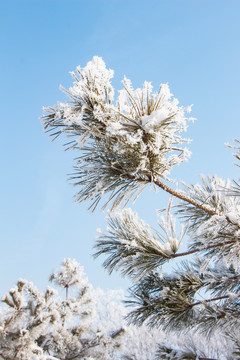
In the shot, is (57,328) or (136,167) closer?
(136,167)

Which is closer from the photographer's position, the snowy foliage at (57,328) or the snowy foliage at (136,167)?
the snowy foliage at (136,167)

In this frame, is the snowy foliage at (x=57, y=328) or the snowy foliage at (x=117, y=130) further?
the snowy foliage at (x=57, y=328)

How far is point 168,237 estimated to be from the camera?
2639 millimetres

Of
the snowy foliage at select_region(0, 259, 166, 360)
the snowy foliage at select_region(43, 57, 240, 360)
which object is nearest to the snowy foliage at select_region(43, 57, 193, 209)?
the snowy foliage at select_region(43, 57, 240, 360)

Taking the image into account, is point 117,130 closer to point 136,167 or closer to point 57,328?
point 136,167

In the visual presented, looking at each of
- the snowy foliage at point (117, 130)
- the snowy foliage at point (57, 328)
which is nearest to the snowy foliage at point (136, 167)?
the snowy foliage at point (117, 130)

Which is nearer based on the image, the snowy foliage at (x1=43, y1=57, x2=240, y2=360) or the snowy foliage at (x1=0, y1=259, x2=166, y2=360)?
the snowy foliage at (x1=43, y1=57, x2=240, y2=360)

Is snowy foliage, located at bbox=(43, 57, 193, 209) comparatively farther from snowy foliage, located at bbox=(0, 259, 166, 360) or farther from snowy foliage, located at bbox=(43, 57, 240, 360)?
snowy foliage, located at bbox=(0, 259, 166, 360)

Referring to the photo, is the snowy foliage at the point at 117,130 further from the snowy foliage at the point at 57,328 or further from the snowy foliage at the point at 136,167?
the snowy foliage at the point at 57,328

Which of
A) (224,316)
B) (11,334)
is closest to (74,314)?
(11,334)

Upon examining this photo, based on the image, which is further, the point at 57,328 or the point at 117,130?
the point at 57,328

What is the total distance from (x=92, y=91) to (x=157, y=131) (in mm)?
495

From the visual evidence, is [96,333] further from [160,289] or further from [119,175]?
[119,175]

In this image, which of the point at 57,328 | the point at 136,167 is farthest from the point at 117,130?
the point at 57,328
